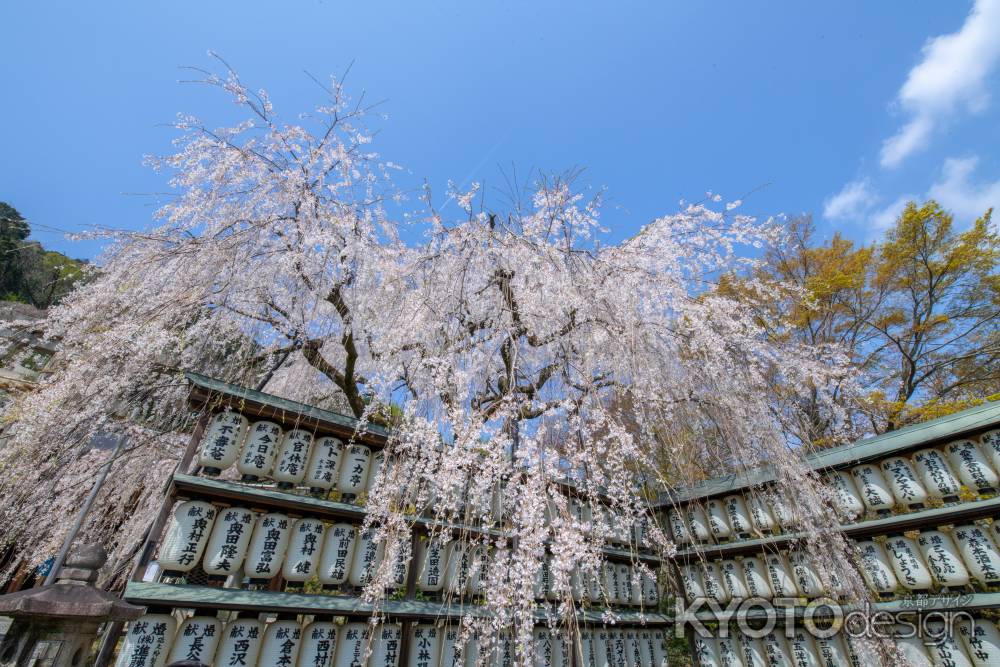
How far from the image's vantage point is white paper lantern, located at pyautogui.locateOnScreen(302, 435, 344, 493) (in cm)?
427

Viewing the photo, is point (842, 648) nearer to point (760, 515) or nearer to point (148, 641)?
point (760, 515)

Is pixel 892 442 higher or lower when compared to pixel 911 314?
lower

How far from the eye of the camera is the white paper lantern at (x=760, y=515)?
5623 mm

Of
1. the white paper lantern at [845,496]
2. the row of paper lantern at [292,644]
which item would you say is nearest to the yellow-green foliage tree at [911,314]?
the white paper lantern at [845,496]

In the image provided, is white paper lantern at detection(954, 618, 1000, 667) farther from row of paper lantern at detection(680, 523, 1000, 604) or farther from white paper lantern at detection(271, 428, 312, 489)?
white paper lantern at detection(271, 428, 312, 489)

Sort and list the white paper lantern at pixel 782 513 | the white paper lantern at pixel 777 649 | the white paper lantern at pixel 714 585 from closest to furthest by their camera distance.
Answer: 1. the white paper lantern at pixel 782 513
2. the white paper lantern at pixel 777 649
3. the white paper lantern at pixel 714 585

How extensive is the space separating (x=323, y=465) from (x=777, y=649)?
246 inches

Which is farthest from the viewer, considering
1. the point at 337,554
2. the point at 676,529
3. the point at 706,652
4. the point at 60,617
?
the point at 676,529

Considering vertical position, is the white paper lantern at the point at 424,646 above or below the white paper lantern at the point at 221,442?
below

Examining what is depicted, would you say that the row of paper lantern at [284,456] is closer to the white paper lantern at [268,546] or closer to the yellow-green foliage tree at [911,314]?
the white paper lantern at [268,546]

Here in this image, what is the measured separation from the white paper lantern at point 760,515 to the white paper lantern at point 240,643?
6169 mm

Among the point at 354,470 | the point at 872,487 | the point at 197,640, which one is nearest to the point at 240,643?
the point at 197,640

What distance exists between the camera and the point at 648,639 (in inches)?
231

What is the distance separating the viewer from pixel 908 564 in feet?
15.0
